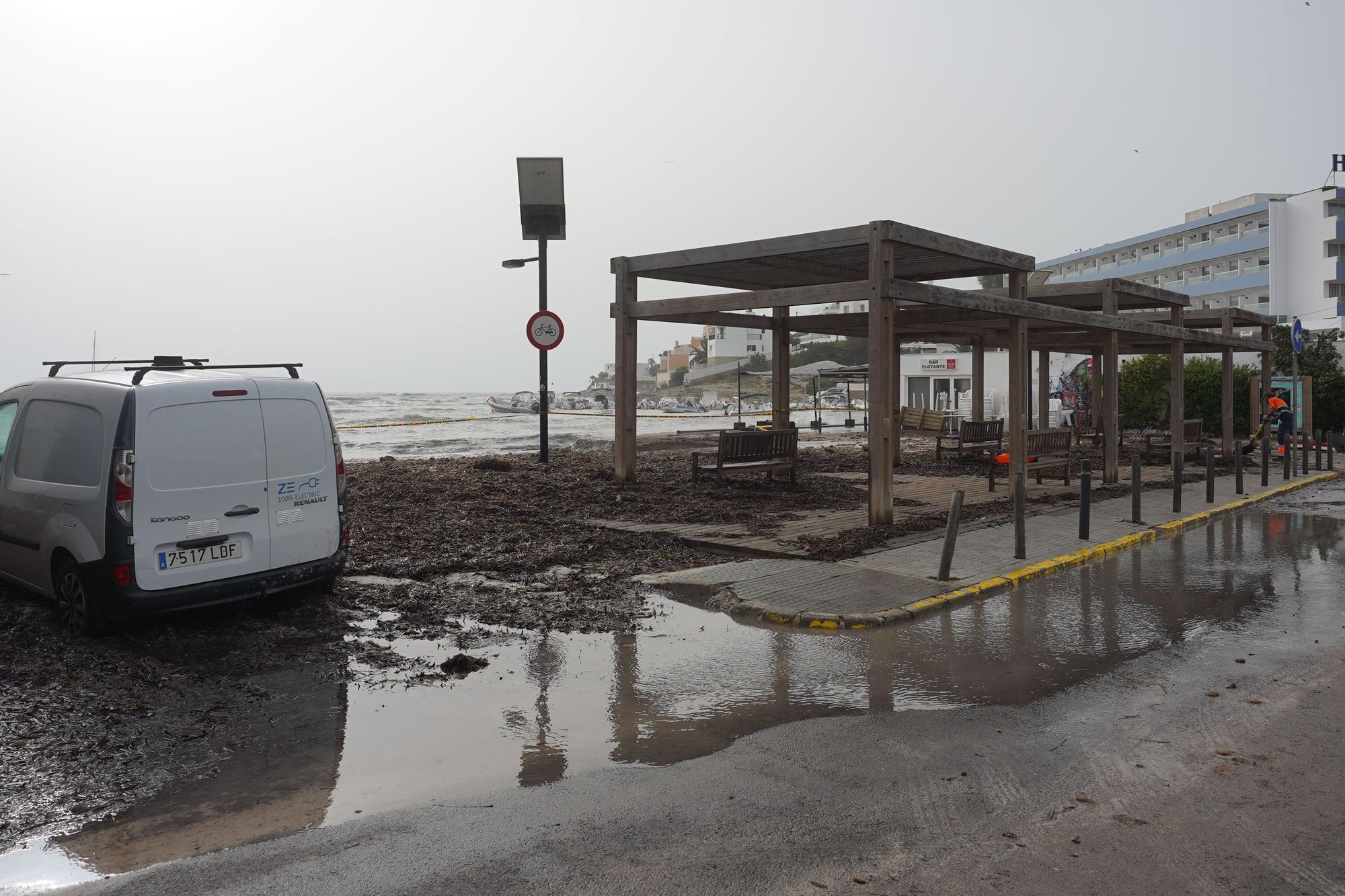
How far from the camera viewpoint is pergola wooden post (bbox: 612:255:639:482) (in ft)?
51.1

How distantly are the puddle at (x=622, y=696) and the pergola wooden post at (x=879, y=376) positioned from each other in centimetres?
277

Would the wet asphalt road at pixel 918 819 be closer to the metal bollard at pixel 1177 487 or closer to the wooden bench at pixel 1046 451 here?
the metal bollard at pixel 1177 487

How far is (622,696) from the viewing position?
5.89 metres

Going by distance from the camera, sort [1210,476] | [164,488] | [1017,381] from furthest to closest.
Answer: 1. [1210,476]
2. [1017,381]
3. [164,488]

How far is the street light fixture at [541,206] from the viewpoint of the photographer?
1869 centimetres

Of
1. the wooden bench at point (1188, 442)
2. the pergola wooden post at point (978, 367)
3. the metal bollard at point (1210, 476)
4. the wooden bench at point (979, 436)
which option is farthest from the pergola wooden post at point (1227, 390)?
the metal bollard at point (1210, 476)

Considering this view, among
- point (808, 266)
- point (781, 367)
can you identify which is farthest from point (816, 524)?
point (781, 367)

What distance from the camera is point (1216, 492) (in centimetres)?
1669

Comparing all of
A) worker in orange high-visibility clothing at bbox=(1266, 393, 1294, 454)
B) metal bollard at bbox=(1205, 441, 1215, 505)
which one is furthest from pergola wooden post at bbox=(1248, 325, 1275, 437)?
metal bollard at bbox=(1205, 441, 1215, 505)

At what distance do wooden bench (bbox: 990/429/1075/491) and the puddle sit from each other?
684 centimetres

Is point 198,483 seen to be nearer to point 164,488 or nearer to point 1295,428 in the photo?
point 164,488

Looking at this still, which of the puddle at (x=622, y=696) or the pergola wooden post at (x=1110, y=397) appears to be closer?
the puddle at (x=622, y=696)

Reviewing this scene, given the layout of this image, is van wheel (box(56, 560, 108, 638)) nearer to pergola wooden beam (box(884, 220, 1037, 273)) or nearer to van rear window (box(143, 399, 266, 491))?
van rear window (box(143, 399, 266, 491))

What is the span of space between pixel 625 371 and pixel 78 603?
982 cm
